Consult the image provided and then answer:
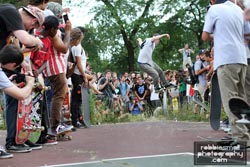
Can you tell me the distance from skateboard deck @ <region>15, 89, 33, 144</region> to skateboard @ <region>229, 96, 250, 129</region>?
2.47 m

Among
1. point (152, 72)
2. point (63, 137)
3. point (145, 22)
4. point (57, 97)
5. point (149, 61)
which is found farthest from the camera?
point (145, 22)

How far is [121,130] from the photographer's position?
331 inches

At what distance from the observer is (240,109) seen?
17.1 ft

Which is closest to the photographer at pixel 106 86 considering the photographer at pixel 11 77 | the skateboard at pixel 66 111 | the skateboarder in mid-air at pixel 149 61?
the skateboarder in mid-air at pixel 149 61

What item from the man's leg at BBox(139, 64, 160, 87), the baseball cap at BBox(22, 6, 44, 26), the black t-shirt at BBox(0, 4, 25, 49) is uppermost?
the baseball cap at BBox(22, 6, 44, 26)

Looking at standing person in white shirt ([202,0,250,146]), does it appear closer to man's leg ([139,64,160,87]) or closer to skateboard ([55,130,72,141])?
skateboard ([55,130,72,141])

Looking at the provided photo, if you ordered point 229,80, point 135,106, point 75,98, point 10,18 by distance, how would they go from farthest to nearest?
point 135,106 → point 75,98 → point 229,80 → point 10,18

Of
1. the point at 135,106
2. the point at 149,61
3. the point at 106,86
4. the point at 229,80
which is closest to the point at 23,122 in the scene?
the point at 229,80

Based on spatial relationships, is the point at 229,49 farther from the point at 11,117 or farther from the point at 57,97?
the point at 11,117

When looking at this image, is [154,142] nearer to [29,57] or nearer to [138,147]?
[138,147]

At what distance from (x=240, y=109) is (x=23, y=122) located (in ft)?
8.56

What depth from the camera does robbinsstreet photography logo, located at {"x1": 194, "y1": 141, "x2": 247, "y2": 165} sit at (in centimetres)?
470

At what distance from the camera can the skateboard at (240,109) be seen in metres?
5.11

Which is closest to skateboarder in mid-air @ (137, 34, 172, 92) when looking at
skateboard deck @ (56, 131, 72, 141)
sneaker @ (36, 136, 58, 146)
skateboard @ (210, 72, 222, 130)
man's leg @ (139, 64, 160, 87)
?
man's leg @ (139, 64, 160, 87)
